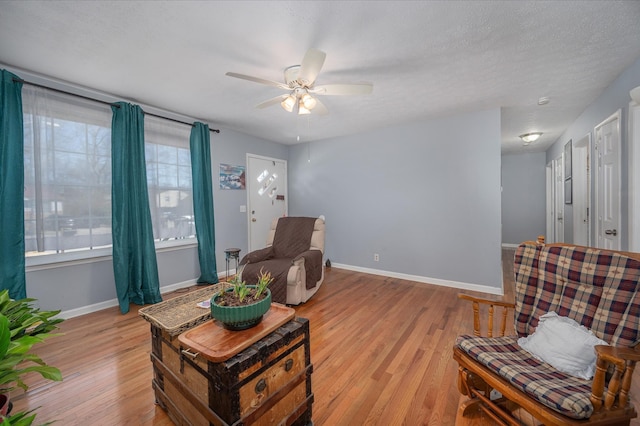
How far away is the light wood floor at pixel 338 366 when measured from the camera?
1448 millimetres

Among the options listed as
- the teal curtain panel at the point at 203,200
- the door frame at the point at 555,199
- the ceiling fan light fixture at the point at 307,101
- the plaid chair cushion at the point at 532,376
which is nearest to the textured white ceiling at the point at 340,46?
the ceiling fan light fixture at the point at 307,101

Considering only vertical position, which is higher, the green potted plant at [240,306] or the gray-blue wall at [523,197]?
the gray-blue wall at [523,197]

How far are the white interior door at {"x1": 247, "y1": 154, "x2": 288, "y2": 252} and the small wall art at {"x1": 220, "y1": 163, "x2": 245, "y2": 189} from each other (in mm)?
156

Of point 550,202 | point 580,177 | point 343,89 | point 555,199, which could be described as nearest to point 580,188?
point 580,177

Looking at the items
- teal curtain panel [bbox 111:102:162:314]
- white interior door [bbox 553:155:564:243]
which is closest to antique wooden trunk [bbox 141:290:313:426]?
teal curtain panel [bbox 111:102:162:314]

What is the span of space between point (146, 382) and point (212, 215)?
2321 millimetres

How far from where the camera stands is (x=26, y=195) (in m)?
2.31

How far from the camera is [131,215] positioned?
2.86 m

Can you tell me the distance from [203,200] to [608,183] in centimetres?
472

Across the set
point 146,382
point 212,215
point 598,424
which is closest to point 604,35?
point 598,424

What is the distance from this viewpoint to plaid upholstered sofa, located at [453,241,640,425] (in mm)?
983

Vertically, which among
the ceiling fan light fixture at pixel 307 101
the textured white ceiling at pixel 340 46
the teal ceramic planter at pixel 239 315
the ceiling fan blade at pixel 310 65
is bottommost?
the teal ceramic planter at pixel 239 315

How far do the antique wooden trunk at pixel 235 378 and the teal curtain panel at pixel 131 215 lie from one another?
180 cm

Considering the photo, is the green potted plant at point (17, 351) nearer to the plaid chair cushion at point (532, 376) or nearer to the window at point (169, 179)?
the plaid chair cushion at point (532, 376)
